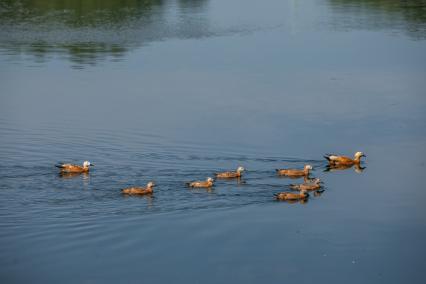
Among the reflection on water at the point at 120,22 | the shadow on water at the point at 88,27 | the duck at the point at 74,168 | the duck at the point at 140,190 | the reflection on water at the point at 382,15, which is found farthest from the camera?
the reflection on water at the point at 382,15

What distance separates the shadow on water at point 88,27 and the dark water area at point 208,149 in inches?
9.7

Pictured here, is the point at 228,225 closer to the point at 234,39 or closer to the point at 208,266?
the point at 208,266

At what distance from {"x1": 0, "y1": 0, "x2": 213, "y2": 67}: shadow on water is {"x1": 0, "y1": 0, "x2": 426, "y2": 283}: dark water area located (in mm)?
248

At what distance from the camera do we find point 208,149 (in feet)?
90.9

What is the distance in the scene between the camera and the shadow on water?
45.2 m

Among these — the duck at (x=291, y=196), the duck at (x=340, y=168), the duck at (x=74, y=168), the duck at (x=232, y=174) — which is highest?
the duck at (x=74, y=168)

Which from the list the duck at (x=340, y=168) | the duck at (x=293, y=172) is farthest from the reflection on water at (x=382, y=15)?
the duck at (x=293, y=172)

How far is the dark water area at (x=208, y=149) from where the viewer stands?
64.8 feet

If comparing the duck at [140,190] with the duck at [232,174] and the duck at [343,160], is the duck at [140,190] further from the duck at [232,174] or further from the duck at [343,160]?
the duck at [343,160]

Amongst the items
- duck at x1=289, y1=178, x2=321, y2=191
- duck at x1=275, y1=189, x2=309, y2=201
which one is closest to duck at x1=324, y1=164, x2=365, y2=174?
duck at x1=289, y1=178, x2=321, y2=191

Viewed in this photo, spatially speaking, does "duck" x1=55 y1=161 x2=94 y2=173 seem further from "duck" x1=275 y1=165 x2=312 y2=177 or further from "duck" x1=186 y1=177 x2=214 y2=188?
"duck" x1=275 y1=165 x2=312 y2=177

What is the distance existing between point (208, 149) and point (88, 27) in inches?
1002

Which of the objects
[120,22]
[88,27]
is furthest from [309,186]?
[120,22]

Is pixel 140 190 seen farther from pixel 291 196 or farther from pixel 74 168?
pixel 291 196
